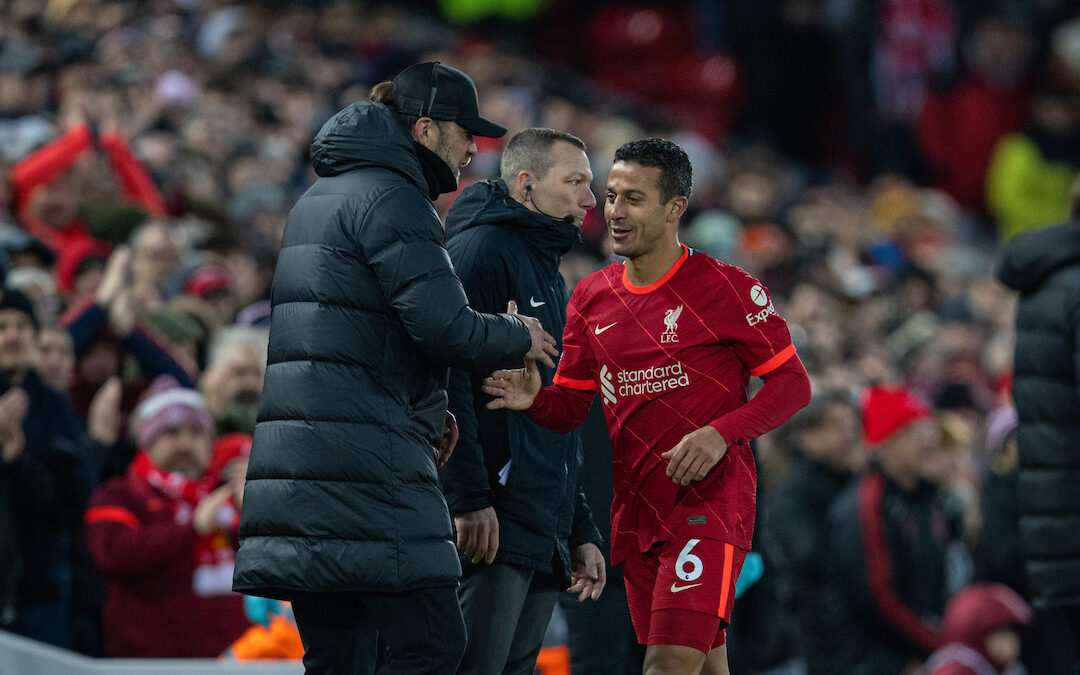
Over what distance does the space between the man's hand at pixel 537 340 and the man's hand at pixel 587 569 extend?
0.79 metres

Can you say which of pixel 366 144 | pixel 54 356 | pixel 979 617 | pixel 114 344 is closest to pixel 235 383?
pixel 114 344

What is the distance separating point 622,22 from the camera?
68.2ft

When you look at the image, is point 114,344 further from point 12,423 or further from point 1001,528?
point 1001,528

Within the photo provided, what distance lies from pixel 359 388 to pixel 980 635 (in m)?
5.01

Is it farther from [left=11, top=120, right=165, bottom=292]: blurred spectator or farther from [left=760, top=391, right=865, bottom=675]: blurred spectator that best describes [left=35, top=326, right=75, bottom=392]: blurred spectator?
[left=760, top=391, right=865, bottom=675]: blurred spectator

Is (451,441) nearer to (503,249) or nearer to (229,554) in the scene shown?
(503,249)

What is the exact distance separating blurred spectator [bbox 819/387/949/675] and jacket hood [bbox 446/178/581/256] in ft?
11.6

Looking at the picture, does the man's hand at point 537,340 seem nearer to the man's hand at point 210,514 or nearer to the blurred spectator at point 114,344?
the man's hand at point 210,514

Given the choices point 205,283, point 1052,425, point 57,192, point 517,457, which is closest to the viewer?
point 517,457

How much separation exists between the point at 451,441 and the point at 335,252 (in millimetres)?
706

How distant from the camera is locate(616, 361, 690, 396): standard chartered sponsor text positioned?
489 centimetres

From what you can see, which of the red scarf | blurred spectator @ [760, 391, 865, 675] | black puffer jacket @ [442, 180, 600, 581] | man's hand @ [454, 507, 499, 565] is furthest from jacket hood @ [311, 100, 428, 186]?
blurred spectator @ [760, 391, 865, 675]

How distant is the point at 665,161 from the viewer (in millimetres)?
5043

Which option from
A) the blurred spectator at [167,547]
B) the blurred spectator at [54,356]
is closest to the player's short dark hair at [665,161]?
the blurred spectator at [167,547]
